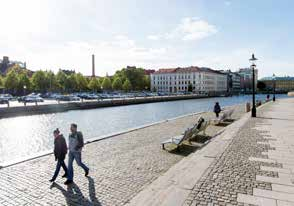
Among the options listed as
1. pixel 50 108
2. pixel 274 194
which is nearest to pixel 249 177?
pixel 274 194

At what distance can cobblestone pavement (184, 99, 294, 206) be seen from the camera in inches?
195

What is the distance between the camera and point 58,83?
260 feet

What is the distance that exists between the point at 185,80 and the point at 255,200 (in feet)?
449

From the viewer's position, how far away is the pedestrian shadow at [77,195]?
528cm

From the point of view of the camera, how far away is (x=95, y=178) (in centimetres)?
683

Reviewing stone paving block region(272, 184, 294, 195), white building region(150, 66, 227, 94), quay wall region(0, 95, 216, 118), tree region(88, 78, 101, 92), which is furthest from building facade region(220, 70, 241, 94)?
stone paving block region(272, 184, 294, 195)

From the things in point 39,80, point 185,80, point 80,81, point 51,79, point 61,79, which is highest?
point 185,80

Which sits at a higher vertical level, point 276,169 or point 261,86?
point 261,86

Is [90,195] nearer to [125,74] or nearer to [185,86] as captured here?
[125,74]

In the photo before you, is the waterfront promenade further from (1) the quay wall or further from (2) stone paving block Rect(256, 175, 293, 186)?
(1) the quay wall

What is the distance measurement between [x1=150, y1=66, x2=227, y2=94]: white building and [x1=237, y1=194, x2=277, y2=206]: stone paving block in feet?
415

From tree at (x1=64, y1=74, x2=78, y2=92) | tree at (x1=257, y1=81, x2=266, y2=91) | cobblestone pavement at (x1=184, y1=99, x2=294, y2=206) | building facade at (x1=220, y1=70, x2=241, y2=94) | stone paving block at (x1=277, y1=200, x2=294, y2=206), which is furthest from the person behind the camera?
tree at (x1=257, y1=81, x2=266, y2=91)

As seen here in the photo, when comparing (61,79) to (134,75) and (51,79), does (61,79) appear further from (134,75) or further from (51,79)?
(134,75)

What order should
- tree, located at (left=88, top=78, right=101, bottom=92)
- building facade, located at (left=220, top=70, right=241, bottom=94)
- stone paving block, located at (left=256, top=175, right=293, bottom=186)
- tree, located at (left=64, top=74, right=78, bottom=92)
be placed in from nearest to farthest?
1. stone paving block, located at (left=256, top=175, right=293, bottom=186)
2. tree, located at (left=64, top=74, right=78, bottom=92)
3. tree, located at (left=88, top=78, right=101, bottom=92)
4. building facade, located at (left=220, top=70, right=241, bottom=94)
